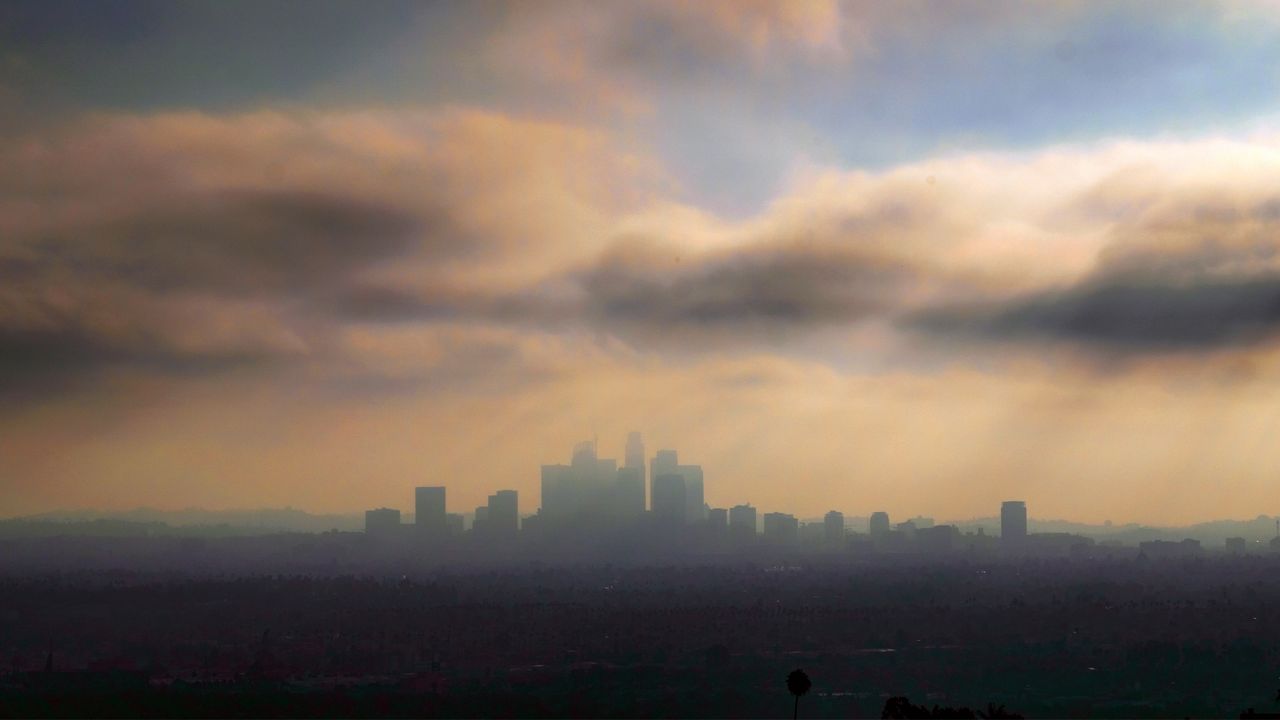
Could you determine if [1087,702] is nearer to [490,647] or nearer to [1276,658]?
[1276,658]

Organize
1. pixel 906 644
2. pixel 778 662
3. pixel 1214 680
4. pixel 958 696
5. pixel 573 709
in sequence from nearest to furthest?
pixel 573 709 → pixel 958 696 → pixel 1214 680 → pixel 778 662 → pixel 906 644

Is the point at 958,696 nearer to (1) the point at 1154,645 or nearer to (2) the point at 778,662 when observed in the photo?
(2) the point at 778,662

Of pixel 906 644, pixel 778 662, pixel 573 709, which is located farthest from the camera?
pixel 906 644

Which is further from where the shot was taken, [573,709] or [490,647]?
[490,647]

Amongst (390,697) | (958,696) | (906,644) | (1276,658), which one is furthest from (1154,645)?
(390,697)

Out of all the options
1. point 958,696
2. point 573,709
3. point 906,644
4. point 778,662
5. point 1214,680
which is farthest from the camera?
point 906,644

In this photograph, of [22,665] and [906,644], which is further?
[906,644]

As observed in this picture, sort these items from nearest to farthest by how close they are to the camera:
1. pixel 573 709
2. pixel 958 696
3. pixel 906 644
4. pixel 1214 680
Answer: pixel 573 709 → pixel 958 696 → pixel 1214 680 → pixel 906 644

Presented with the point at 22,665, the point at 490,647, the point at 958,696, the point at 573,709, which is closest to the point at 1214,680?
the point at 958,696
